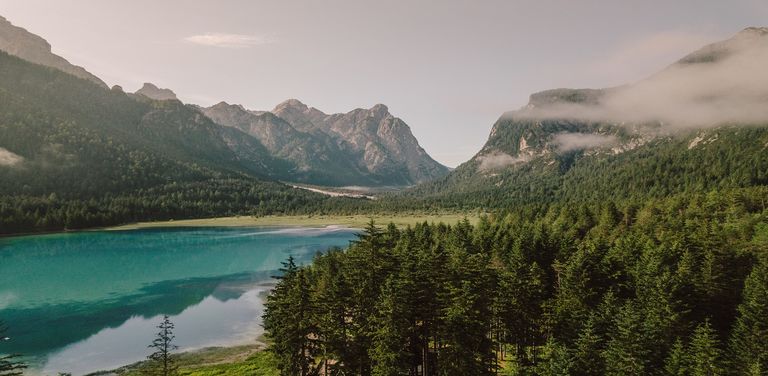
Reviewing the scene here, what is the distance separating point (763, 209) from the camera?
371 ft

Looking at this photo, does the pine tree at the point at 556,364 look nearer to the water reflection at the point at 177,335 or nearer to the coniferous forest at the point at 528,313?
the coniferous forest at the point at 528,313

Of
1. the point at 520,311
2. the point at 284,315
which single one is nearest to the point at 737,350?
the point at 520,311

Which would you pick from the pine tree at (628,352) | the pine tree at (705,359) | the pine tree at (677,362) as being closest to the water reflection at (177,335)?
the pine tree at (628,352)

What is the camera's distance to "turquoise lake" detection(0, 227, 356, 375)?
68.2 metres

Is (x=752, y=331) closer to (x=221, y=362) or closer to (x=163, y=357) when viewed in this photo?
(x=163, y=357)

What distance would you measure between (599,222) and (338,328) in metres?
110

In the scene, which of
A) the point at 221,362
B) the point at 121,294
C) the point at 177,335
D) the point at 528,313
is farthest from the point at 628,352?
the point at 121,294

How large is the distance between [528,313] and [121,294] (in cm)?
9286

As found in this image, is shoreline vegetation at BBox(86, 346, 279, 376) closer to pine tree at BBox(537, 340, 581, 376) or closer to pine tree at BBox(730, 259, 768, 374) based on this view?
pine tree at BBox(537, 340, 581, 376)

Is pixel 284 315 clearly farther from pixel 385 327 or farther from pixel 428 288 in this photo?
pixel 428 288

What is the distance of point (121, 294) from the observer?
4087 inches

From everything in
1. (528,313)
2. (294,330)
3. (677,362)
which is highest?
(294,330)

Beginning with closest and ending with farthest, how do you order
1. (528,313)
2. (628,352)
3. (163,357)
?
(163,357) < (628,352) < (528,313)

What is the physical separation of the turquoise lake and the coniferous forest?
23.5 m
